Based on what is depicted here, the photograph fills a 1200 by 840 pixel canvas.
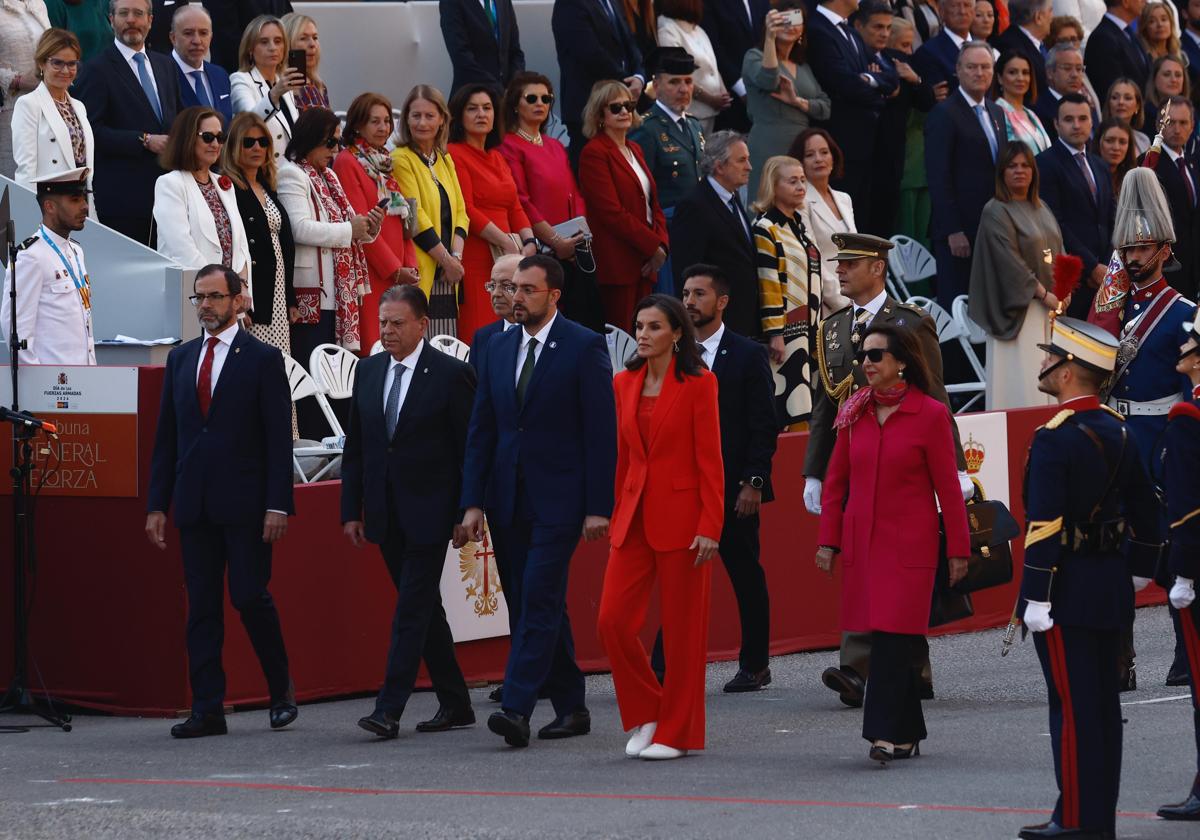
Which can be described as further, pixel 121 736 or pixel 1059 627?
pixel 121 736

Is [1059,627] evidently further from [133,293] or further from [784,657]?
[133,293]

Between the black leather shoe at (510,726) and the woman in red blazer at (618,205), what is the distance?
557 centimetres

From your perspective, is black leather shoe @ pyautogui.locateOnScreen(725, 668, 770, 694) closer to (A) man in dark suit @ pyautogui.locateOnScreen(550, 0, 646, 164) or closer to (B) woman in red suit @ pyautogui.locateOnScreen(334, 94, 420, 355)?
(B) woman in red suit @ pyautogui.locateOnScreen(334, 94, 420, 355)

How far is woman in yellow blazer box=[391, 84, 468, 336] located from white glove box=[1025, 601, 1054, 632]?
7081 mm

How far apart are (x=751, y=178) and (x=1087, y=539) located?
9.03 metres

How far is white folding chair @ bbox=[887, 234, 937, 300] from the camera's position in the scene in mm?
16688

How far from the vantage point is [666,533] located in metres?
8.95

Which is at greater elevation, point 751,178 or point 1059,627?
point 751,178

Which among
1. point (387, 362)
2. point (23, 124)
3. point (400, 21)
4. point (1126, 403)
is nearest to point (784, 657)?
point (1126, 403)

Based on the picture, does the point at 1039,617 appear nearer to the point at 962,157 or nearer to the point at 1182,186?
the point at 962,157

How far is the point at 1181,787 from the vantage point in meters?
7.97

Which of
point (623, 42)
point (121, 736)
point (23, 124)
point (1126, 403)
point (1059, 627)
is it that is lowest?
point (121, 736)

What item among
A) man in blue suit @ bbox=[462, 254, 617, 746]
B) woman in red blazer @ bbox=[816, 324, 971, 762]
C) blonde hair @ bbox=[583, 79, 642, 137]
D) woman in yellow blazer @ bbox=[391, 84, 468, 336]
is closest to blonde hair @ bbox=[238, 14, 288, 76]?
woman in yellow blazer @ bbox=[391, 84, 468, 336]

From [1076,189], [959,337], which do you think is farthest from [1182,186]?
[959,337]
